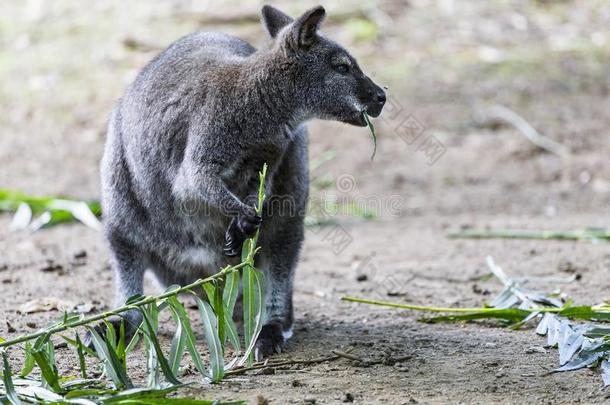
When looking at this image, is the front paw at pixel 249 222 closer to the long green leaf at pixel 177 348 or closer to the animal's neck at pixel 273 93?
the animal's neck at pixel 273 93

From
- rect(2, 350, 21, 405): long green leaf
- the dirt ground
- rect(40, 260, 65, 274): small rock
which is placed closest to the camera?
rect(2, 350, 21, 405): long green leaf

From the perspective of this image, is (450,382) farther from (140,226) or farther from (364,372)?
(140,226)

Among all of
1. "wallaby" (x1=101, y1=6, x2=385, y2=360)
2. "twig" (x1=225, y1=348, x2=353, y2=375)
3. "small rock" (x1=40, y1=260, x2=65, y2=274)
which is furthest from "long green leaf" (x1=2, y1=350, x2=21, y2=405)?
"small rock" (x1=40, y1=260, x2=65, y2=274)

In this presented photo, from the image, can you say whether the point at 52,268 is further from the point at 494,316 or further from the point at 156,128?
the point at 494,316

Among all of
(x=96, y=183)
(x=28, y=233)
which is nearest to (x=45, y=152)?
(x=96, y=183)

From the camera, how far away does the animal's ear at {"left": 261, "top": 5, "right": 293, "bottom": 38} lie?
14.8ft

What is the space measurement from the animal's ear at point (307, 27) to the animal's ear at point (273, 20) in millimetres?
296

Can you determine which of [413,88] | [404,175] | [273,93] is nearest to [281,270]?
[273,93]

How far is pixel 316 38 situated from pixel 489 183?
4086 millimetres

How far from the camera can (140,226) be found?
4.39 m

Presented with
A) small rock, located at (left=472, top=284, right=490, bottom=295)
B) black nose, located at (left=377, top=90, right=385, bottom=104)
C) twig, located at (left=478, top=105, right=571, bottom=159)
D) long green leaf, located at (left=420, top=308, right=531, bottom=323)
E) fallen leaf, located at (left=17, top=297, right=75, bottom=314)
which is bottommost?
small rock, located at (left=472, top=284, right=490, bottom=295)

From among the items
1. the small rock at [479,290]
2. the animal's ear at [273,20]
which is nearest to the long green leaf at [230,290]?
the animal's ear at [273,20]

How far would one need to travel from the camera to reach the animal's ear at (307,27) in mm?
4164

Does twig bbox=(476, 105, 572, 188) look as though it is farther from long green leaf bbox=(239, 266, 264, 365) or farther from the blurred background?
long green leaf bbox=(239, 266, 264, 365)
